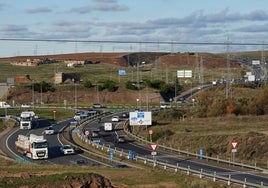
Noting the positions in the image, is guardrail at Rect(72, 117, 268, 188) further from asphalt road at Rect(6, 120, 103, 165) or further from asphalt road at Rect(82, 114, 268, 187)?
asphalt road at Rect(6, 120, 103, 165)

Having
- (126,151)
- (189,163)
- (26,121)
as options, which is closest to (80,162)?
(126,151)

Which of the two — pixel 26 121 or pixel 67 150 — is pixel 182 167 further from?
pixel 26 121

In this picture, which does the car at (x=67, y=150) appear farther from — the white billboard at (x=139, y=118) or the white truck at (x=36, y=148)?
the white billboard at (x=139, y=118)

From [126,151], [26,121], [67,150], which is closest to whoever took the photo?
[67,150]

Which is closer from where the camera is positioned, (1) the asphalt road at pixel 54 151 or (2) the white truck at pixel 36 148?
(1) the asphalt road at pixel 54 151

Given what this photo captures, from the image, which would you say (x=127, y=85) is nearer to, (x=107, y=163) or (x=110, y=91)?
(x=110, y=91)

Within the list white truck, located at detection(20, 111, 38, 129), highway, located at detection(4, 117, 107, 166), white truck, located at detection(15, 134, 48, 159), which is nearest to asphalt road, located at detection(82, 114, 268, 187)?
highway, located at detection(4, 117, 107, 166)

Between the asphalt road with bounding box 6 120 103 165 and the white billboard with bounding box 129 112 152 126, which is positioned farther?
the white billboard with bounding box 129 112 152 126

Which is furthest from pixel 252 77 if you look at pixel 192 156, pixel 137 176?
pixel 137 176

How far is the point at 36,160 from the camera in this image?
A: 6631 centimetres

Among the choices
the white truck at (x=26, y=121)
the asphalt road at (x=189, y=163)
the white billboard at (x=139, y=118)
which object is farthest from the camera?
the white truck at (x=26, y=121)

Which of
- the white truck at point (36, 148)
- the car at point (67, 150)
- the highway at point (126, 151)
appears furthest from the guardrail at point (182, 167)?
the white truck at point (36, 148)

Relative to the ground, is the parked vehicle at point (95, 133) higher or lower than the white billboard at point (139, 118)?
lower

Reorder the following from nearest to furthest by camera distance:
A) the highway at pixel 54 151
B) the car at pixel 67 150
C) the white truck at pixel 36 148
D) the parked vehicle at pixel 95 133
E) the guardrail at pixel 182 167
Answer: the guardrail at pixel 182 167 < the highway at pixel 54 151 < the white truck at pixel 36 148 < the car at pixel 67 150 < the parked vehicle at pixel 95 133
